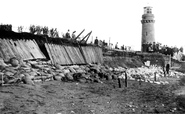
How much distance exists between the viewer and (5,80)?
382 inches

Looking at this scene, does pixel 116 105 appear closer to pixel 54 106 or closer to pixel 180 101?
pixel 54 106


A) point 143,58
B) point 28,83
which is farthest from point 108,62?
point 28,83

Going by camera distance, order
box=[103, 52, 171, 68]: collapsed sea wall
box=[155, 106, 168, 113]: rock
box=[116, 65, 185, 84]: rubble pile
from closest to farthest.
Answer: box=[155, 106, 168, 113]: rock, box=[116, 65, 185, 84]: rubble pile, box=[103, 52, 171, 68]: collapsed sea wall

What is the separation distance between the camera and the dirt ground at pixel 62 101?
7733 mm

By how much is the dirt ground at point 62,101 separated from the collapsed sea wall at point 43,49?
9.53 ft

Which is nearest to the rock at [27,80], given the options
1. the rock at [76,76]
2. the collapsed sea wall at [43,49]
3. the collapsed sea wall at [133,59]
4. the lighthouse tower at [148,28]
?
the collapsed sea wall at [43,49]

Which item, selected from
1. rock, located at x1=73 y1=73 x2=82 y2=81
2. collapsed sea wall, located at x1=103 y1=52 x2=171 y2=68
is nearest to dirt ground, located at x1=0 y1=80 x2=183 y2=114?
rock, located at x1=73 y1=73 x2=82 y2=81

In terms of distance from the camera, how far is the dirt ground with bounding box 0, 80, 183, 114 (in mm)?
7733

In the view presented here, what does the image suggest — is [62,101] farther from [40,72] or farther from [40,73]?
[40,72]

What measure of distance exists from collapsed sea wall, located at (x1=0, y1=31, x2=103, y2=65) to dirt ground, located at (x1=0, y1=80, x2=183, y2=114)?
2.90 m

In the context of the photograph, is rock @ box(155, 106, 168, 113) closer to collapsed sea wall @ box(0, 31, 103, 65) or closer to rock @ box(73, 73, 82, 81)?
rock @ box(73, 73, 82, 81)

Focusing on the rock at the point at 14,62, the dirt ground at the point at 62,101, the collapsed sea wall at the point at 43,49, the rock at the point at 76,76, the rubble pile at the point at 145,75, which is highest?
the collapsed sea wall at the point at 43,49

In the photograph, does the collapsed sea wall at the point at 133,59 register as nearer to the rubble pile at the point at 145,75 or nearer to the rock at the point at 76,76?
the rubble pile at the point at 145,75

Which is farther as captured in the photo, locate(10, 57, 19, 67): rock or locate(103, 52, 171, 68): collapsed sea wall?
locate(103, 52, 171, 68): collapsed sea wall
